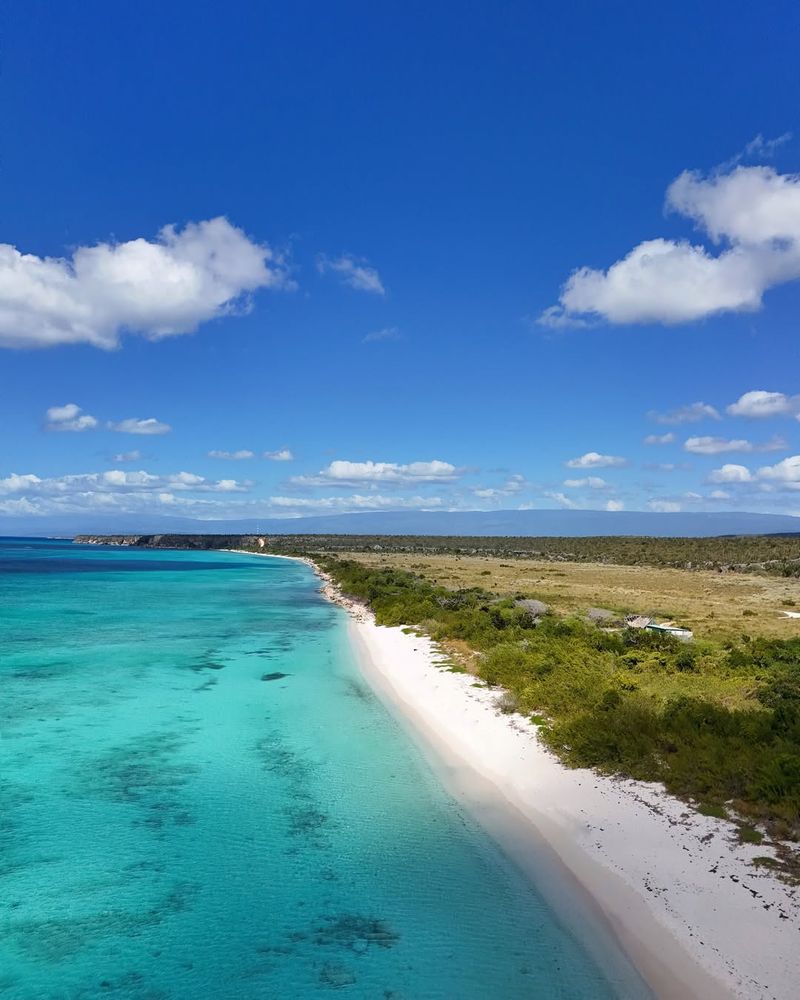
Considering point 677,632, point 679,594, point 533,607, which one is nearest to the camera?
point 677,632

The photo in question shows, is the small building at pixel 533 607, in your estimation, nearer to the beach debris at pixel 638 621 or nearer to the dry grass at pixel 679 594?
the dry grass at pixel 679 594

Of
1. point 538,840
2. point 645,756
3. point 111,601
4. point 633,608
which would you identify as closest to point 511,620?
point 633,608

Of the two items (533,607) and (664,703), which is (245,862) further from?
(533,607)

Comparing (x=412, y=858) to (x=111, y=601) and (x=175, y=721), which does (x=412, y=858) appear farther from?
(x=111, y=601)

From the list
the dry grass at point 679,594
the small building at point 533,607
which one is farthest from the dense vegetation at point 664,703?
the dry grass at point 679,594

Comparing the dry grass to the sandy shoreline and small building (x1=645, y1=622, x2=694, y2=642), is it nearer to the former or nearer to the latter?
small building (x1=645, y1=622, x2=694, y2=642)

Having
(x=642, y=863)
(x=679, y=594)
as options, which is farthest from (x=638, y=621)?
(x=642, y=863)

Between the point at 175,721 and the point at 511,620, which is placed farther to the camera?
the point at 511,620
